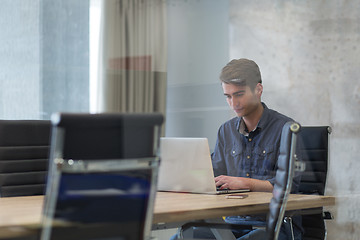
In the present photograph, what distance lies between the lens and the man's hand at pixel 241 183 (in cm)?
259

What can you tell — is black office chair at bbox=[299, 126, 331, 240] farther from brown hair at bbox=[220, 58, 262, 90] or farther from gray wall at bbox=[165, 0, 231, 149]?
gray wall at bbox=[165, 0, 231, 149]

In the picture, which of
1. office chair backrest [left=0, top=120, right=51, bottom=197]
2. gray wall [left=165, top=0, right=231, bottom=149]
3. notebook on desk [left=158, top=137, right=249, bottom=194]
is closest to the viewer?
notebook on desk [left=158, top=137, right=249, bottom=194]

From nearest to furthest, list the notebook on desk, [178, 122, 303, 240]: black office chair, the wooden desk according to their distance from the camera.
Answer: the wooden desk → [178, 122, 303, 240]: black office chair → the notebook on desk

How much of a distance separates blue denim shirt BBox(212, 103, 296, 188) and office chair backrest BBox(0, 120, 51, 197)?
3.19 ft

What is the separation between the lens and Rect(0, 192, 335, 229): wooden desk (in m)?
1.80

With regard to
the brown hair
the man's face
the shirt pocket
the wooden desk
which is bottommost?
the wooden desk

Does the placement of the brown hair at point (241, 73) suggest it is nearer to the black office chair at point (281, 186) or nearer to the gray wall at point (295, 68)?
the gray wall at point (295, 68)

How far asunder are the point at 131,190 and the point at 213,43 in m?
1.97

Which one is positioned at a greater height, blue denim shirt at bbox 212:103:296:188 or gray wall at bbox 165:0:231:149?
gray wall at bbox 165:0:231:149

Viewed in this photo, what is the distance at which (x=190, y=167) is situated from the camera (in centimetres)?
247

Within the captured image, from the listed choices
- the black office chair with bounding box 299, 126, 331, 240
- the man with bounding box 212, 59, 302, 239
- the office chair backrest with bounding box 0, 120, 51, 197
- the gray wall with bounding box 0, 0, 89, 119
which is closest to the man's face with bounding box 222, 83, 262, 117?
the man with bounding box 212, 59, 302, 239

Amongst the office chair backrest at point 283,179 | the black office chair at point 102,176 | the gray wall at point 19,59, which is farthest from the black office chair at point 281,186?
the gray wall at point 19,59

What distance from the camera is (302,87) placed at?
3.35 meters

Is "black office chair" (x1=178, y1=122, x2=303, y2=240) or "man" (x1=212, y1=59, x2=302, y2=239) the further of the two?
"man" (x1=212, y1=59, x2=302, y2=239)
